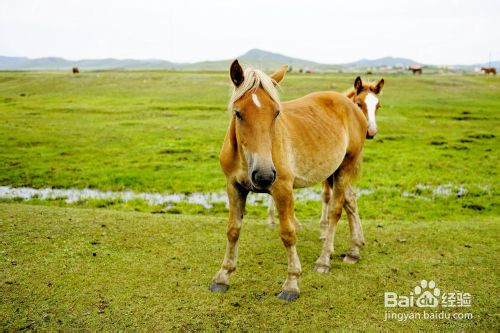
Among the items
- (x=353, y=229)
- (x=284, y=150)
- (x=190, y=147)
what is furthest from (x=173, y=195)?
(x=284, y=150)

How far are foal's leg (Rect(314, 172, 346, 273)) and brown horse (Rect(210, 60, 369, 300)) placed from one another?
0.02 m

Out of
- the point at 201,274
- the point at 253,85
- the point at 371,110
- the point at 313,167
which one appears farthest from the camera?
the point at 371,110

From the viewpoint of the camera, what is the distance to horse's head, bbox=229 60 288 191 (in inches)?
179

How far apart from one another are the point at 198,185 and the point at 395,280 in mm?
8823

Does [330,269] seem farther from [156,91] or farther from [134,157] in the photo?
[156,91]

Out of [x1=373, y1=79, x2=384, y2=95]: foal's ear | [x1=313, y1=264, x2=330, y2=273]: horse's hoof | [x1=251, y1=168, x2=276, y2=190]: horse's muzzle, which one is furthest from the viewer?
[x1=373, y1=79, x2=384, y2=95]: foal's ear

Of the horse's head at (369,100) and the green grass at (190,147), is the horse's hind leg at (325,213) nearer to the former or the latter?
the horse's head at (369,100)

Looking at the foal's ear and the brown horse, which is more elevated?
the foal's ear

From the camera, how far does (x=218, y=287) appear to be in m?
5.74

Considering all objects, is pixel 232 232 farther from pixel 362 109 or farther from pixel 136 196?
pixel 136 196

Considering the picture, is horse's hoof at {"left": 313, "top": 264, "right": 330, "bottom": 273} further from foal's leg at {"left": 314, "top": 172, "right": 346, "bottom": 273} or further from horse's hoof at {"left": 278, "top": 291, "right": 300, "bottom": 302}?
horse's hoof at {"left": 278, "top": 291, "right": 300, "bottom": 302}

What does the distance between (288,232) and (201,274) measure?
1.67 meters

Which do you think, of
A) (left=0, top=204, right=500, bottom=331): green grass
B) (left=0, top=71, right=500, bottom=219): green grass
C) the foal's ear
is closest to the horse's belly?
(left=0, top=204, right=500, bottom=331): green grass

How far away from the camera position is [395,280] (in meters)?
6.14
